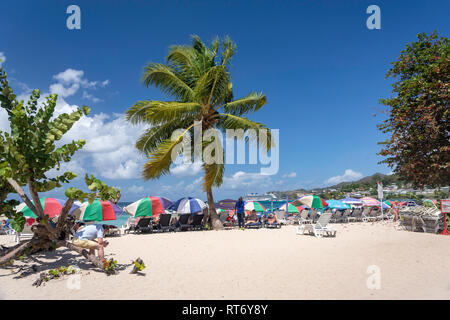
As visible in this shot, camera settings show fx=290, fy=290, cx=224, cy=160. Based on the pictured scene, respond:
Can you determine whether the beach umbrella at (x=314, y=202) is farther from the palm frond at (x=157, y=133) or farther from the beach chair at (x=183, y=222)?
the palm frond at (x=157, y=133)

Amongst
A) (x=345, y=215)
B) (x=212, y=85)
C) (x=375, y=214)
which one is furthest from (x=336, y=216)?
(x=212, y=85)

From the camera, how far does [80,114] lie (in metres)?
6.71

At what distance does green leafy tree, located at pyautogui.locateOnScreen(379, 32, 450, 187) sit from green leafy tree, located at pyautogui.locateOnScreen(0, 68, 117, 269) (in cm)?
1119

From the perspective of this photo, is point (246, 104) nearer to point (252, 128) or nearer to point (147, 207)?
→ point (252, 128)

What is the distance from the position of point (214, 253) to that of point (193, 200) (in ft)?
28.4

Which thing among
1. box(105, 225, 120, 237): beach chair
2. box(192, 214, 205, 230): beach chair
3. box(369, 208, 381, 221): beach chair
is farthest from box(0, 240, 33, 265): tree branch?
box(369, 208, 381, 221): beach chair

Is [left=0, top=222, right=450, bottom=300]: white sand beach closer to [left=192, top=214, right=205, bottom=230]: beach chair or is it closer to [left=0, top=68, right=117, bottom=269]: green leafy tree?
[left=0, top=68, right=117, bottom=269]: green leafy tree

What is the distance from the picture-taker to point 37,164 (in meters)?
6.14

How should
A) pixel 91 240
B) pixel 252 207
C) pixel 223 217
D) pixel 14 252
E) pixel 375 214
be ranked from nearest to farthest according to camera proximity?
1. pixel 14 252
2. pixel 91 240
3. pixel 223 217
4. pixel 252 207
5. pixel 375 214

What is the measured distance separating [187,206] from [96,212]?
4698mm

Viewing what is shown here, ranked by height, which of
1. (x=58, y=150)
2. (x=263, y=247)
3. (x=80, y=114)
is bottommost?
(x=263, y=247)

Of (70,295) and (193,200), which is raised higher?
(193,200)
